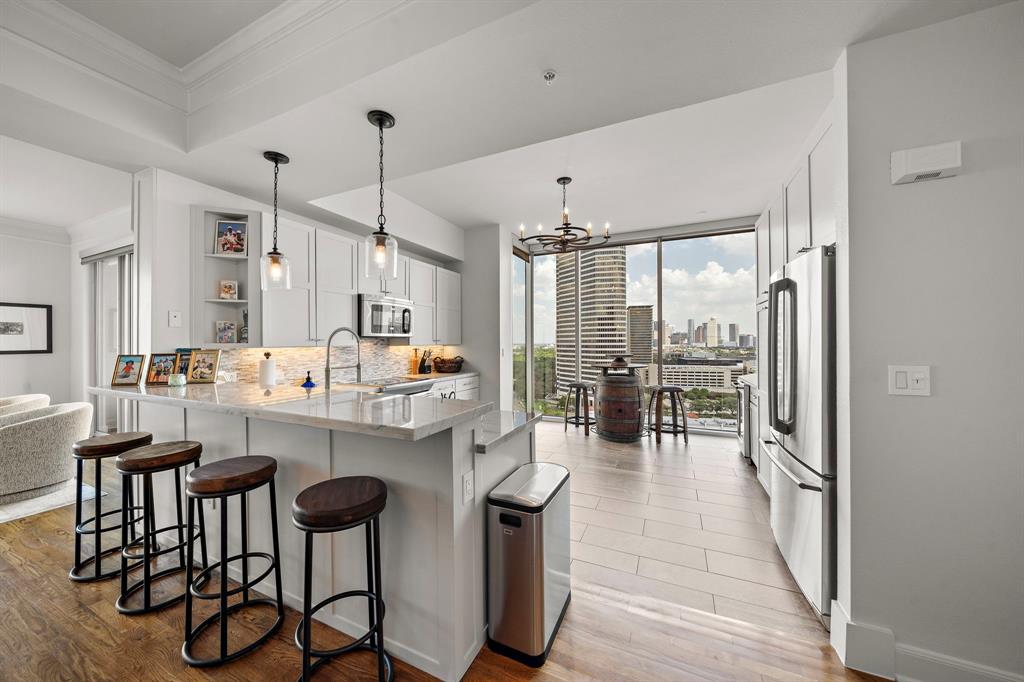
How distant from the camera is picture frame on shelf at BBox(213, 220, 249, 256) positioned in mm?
2877

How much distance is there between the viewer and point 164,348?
8.72 ft

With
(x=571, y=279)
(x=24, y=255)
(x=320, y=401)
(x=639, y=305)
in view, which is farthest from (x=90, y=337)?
(x=639, y=305)

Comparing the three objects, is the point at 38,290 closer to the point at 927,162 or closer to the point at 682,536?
the point at 682,536

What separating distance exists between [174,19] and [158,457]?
211 centimetres

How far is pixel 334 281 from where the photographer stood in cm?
367

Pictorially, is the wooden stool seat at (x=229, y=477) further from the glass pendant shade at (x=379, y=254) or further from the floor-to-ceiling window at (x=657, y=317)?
the floor-to-ceiling window at (x=657, y=317)

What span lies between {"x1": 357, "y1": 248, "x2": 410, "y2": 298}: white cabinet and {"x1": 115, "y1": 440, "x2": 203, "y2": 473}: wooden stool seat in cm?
215

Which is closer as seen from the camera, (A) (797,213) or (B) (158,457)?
(B) (158,457)

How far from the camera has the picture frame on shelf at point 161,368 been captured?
2484mm

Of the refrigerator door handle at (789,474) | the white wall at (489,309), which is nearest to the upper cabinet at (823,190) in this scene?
the refrigerator door handle at (789,474)

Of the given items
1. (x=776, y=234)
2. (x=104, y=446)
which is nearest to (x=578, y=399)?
(x=776, y=234)

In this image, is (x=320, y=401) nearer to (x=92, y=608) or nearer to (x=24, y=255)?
(x=92, y=608)

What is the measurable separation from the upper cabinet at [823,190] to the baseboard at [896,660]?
5.55ft

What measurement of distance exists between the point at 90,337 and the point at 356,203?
12.5 feet
